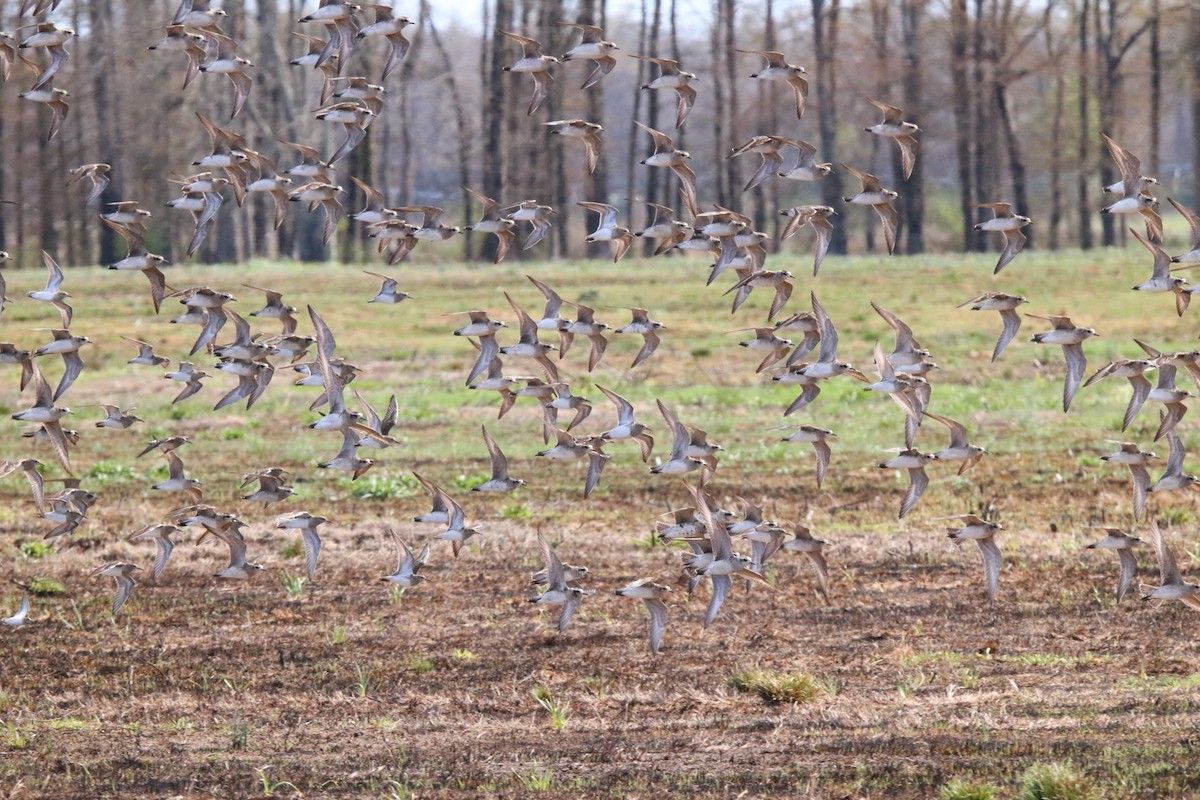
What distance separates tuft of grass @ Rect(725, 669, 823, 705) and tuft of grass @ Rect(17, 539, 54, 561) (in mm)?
7838

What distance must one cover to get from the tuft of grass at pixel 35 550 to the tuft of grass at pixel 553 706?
21.7ft

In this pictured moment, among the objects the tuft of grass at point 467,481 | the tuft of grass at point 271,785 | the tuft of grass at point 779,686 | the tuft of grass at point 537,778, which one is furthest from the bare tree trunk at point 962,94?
the tuft of grass at point 271,785

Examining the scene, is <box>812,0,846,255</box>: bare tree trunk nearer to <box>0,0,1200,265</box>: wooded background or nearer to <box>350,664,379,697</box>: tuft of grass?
<box>0,0,1200,265</box>: wooded background

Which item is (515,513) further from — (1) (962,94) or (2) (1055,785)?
(1) (962,94)

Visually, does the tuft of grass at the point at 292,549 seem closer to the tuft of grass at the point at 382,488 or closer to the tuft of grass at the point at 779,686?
the tuft of grass at the point at 382,488

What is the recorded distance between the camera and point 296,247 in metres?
61.8

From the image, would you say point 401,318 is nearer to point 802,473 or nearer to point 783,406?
point 783,406

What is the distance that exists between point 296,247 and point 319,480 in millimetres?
41777

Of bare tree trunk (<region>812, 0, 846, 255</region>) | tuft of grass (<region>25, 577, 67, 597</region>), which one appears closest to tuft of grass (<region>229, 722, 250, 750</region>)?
tuft of grass (<region>25, 577, 67, 597</region>)

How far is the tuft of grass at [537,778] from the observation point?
376 inches

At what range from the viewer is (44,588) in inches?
591

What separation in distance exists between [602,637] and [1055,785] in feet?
16.9

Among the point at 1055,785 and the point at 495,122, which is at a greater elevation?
the point at 495,122

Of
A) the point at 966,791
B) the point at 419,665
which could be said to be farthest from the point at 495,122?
the point at 966,791
